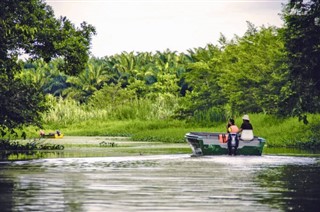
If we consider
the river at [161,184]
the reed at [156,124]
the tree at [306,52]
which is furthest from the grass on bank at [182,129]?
the river at [161,184]

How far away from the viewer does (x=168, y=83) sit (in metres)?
97.8

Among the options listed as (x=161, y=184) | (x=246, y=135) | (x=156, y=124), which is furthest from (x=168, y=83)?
(x=161, y=184)

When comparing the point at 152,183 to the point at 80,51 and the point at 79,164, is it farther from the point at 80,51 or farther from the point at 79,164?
the point at 80,51

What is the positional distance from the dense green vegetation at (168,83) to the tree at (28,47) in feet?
0.15

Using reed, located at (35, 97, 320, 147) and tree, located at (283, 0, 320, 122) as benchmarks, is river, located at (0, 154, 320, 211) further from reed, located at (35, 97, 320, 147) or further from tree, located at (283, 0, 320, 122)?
reed, located at (35, 97, 320, 147)

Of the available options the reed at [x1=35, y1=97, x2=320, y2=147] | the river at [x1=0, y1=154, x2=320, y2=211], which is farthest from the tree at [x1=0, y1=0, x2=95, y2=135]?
the reed at [x1=35, y1=97, x2=320, y2=147]

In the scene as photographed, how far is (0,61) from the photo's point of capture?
40062 mm

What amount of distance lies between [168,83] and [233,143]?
5974cm

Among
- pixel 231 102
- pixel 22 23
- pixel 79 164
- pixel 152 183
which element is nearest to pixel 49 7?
pixel 22 23

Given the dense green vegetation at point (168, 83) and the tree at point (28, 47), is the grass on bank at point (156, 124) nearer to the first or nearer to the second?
the dense green vegetation at point (168, 83)

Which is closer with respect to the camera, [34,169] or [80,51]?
[34,169]

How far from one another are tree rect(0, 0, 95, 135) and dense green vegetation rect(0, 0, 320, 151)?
0.15 ft

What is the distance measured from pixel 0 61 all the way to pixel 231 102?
2961 centimetres

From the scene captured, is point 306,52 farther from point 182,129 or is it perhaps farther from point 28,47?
point 182,129
